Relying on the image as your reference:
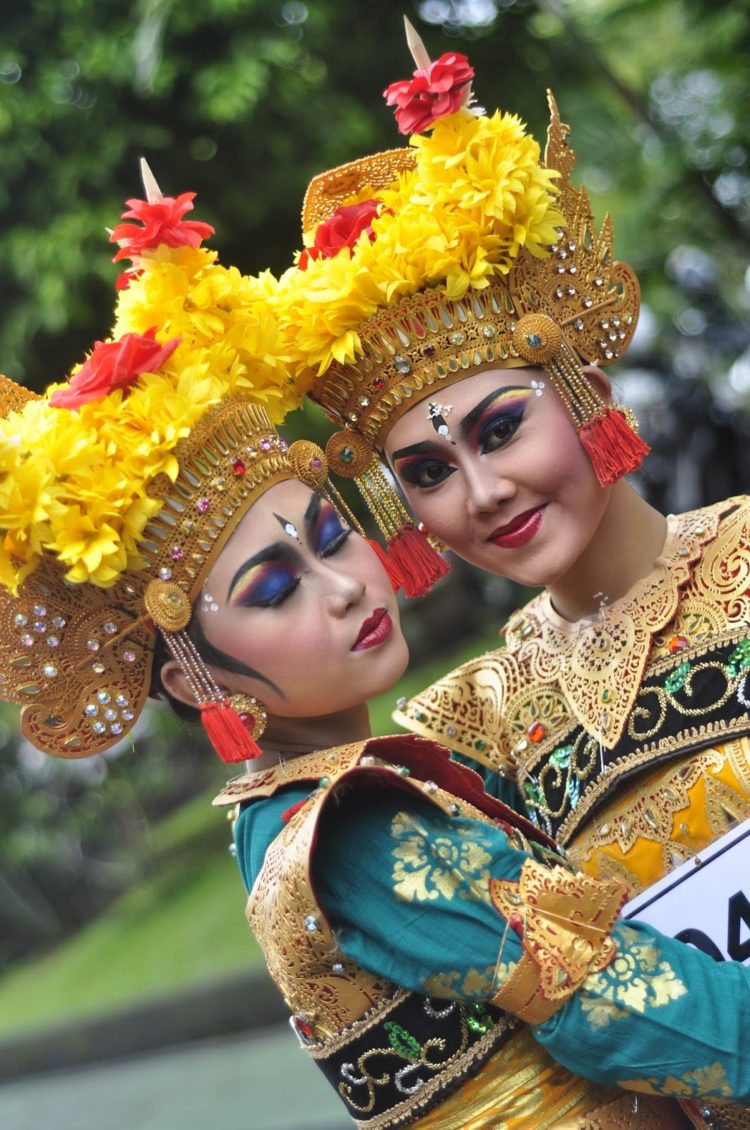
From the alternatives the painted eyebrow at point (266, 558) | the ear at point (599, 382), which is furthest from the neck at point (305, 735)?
the ear at point (599, 382)

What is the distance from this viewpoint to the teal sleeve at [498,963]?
80.8 inches

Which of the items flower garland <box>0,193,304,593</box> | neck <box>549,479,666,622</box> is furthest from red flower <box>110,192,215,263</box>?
neck <box>549,479,666,622</box>

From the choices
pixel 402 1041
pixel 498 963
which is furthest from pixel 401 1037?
pixel 498 963

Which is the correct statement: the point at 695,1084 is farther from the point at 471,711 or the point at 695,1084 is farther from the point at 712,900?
the point at 471,711

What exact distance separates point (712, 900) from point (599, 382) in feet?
3.62

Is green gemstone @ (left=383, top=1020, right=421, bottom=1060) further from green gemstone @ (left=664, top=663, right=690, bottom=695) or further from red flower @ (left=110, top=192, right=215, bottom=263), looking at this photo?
red flower @ (left=110, top=192, right=215, bottom=263)

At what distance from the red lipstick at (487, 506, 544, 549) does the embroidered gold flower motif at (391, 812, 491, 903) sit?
736 mm

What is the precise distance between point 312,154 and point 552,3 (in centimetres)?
132

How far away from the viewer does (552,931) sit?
81.7 inches

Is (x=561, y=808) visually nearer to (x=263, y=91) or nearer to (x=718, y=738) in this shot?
(x=718, y=738)

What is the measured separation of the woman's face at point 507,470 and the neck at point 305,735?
488mm

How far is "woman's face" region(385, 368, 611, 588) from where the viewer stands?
268 cm

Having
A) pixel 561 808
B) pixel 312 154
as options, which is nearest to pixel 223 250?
pixel 312 154

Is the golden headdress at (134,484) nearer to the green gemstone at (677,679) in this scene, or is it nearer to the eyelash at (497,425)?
the eyelash at (497,425)
